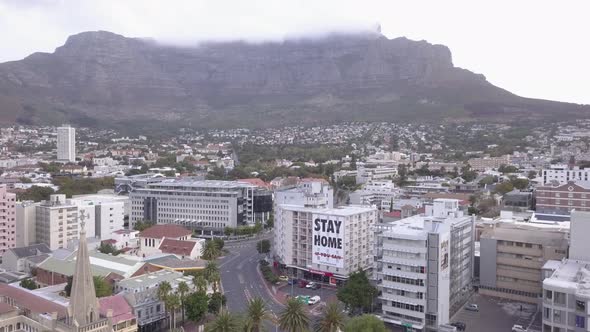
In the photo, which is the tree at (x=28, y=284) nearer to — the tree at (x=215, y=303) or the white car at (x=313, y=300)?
the tree at (x=215, y=303)

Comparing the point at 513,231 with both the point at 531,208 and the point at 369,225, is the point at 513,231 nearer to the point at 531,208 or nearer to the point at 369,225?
the point at 369,225

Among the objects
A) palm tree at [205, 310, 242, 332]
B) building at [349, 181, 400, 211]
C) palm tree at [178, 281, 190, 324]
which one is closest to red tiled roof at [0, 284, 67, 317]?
palm tree at [178, 281, 190, 324]

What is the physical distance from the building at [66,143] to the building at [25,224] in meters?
98.0

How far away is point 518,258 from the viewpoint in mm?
50844

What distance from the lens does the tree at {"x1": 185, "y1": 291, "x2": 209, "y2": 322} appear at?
143ft

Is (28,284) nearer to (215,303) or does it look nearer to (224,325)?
(215,303)

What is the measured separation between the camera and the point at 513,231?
52.8m

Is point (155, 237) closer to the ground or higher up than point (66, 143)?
closer to the ground

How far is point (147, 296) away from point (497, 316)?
2917cm

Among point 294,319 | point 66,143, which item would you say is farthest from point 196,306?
point 66,143

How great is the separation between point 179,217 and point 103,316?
174 feet

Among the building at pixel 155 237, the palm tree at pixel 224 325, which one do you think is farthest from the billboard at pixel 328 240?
the palm tree at pixel 224 325

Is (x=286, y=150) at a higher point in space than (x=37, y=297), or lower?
higher

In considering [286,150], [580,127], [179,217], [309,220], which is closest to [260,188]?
[179,217]
